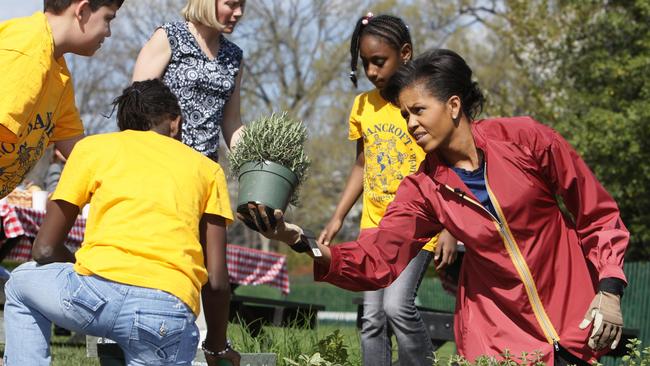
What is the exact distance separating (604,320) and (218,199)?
1.50 m

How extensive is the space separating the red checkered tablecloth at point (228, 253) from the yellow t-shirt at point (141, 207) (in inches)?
221

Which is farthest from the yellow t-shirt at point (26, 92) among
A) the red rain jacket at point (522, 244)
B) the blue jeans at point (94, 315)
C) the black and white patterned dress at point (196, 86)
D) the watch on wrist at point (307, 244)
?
the red rain jacket at point (522, 244)

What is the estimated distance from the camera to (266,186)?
350cm

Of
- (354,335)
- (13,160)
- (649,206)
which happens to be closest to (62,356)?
(354,335)

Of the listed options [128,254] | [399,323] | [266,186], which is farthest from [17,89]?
[399,323]

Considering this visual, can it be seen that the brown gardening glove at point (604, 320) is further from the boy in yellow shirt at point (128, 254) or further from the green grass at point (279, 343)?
the green grass at point (279, 343)

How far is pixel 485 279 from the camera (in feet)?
13.6

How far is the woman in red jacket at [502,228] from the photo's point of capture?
394 cm

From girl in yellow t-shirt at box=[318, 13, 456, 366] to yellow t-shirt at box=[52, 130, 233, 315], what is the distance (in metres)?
1.67

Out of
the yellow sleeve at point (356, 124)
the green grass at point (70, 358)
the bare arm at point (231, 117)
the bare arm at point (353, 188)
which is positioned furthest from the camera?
the green grass at point (70, 358)

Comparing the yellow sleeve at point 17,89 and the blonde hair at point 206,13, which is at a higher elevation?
the blonde hair at point 206,13

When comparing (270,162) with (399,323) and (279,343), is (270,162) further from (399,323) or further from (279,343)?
(279,343)

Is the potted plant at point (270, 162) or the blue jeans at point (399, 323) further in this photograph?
the blue jeans at point (399, 323)

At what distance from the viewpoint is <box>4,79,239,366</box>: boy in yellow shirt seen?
11.6 feet
